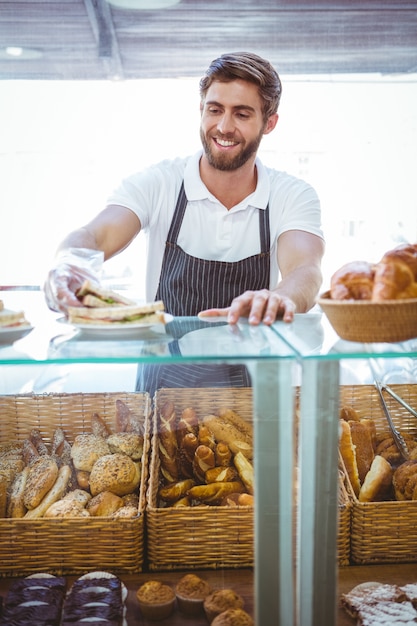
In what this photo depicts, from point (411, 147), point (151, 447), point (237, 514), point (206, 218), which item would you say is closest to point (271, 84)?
point (206, 218)

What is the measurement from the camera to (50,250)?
468 centimetres

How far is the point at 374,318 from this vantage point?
123 cm

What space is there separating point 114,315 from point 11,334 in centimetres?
23

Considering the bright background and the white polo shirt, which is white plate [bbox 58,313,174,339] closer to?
the white polo shirt

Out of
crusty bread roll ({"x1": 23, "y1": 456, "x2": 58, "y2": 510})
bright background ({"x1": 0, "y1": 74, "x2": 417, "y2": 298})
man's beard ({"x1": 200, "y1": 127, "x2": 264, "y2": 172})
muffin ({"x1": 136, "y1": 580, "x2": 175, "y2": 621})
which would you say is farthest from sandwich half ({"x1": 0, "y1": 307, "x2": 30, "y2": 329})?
bright background ({"x1": 0, "y1": 74, "x2": 417, "y2": 298})

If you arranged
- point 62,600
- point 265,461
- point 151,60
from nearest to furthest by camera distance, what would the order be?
1. point 265,461
2. point 62,600
3. point 151,60

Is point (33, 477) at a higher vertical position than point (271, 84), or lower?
lower

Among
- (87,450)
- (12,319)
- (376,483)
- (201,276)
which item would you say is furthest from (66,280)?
(201,276)

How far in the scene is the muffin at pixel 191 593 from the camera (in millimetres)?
1361

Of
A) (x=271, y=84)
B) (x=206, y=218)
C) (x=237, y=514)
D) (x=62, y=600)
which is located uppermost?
(x=271, y=84)

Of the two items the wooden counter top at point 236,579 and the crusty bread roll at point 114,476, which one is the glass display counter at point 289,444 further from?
the crusty bread roll at point 114,476

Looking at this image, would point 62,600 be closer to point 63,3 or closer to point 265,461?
point 265,461

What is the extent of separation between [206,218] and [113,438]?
1.34 meters

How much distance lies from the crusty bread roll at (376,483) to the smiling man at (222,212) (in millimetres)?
994
